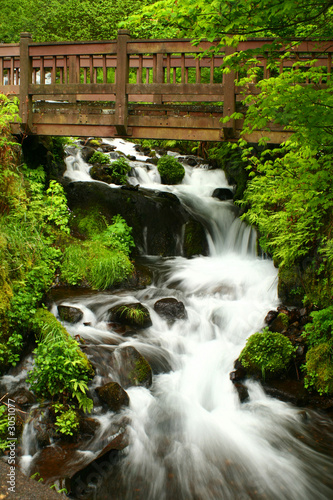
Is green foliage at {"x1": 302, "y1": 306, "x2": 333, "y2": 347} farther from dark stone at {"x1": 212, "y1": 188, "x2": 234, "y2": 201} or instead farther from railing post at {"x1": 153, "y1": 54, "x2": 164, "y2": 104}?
dark stone at {"x1": 212, "y1": 188, "x2": 234, "y2": 201}

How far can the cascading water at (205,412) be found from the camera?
421 centimetres

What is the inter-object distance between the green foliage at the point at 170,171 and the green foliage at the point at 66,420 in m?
9.96

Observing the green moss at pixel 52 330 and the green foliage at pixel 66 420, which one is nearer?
the green foliage at pixel 66 420

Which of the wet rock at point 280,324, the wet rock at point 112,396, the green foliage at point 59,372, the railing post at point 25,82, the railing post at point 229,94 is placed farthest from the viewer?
the railing post at point 25,82

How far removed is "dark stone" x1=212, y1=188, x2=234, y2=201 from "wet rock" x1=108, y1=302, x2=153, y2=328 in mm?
6592

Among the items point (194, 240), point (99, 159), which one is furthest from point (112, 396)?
point (99, 159)

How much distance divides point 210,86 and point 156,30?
11.1 m

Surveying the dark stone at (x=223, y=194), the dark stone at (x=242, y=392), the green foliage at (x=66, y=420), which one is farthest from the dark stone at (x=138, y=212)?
the green foliage at (x=66, y=420)

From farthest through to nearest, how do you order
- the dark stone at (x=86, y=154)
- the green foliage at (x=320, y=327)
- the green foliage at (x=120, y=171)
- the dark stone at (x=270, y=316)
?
the dark stone at (x=86, y=154), the green foliage at (x=120, y=171), the dark stone at (x=270, y=316), the green foliage at (x=320, y=327)

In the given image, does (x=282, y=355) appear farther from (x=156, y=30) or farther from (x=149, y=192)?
(x=156, y=30)

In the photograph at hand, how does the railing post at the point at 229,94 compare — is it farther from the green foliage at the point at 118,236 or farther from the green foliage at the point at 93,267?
the green foliage at the point at 93,267

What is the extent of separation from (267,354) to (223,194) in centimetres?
751

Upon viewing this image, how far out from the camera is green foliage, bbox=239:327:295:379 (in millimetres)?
5984

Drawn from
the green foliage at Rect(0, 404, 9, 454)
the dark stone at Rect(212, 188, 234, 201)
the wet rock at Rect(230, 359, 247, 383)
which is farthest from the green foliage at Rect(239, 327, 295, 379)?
the dark stone at Rect(212, 188, 234, 201)
